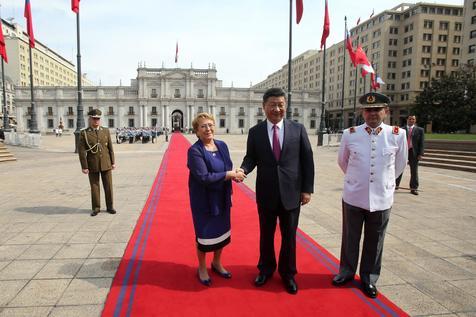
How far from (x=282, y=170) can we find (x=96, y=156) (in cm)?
407

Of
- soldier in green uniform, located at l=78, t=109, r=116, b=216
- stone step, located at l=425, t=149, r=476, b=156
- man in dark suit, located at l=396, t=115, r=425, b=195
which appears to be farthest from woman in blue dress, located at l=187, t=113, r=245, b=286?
stone step, located at l=425, t=149, r=476, b=156

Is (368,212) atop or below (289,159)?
below

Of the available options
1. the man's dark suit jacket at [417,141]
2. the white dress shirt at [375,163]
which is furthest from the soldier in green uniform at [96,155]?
the man's dark suit jacket at [417,141]

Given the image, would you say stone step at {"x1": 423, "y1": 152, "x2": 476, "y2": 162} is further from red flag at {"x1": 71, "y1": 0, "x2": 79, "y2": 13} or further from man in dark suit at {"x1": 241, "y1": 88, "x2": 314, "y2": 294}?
red flag at {"x1": 71, "y1": 0, "x2": 79, "y2": 13}

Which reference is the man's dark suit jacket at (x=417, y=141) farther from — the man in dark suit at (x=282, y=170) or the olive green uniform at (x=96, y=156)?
the olive green uniform at (x=96, y=156)

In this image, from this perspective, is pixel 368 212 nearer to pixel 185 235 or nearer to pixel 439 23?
pixel 185 235

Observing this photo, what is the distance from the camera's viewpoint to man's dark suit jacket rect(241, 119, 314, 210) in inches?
117

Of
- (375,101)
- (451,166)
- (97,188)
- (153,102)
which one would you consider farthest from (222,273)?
(153,102)

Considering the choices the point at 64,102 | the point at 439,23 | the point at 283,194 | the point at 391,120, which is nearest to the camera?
the point at 283,194

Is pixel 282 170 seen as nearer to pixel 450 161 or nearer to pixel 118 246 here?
pixel 118 246

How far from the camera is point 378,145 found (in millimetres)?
3053

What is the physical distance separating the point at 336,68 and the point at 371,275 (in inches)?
3174

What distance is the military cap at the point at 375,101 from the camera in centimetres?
298

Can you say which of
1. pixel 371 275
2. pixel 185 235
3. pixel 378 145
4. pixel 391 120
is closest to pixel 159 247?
pixel 185 235
